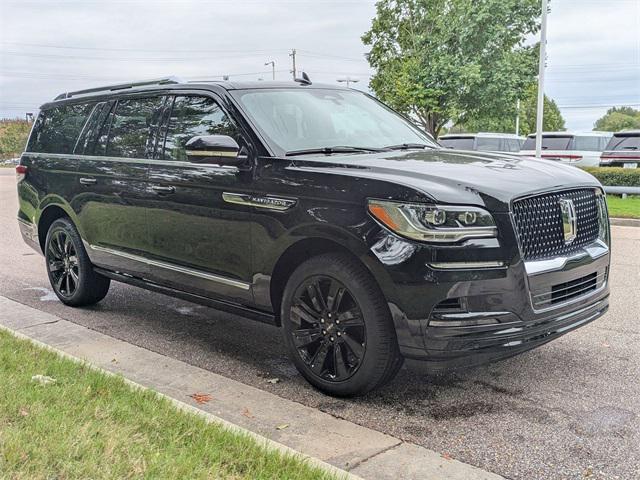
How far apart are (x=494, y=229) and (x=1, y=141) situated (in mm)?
73627

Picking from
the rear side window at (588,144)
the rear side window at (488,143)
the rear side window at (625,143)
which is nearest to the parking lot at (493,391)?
the rear side window at (625,143)

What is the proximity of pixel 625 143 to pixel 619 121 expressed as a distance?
366 feet

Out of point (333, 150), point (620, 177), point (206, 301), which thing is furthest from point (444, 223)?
point (620, 177)

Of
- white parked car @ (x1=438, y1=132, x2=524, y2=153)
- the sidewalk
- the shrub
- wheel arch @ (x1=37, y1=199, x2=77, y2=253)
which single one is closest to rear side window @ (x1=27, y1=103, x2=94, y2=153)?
wheel arch @ (x1=37, y1=199, x2=77, y2=253)

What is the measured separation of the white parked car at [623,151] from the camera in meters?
20.5

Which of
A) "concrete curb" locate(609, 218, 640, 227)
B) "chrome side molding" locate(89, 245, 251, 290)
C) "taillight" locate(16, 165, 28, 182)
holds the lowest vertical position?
"concrete curb" locate(609, 218, 640, 227)

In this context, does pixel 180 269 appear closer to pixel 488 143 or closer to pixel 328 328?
pixel 328 328

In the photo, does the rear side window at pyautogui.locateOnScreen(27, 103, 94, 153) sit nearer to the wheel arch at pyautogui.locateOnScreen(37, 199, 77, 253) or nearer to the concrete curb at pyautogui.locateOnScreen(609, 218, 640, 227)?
the wheel arch at pyautogui.locateOnScreen(37, 199, 77, 253)

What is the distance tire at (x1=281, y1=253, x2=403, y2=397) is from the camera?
3672 mm

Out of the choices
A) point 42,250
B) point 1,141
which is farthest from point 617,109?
point 42,250

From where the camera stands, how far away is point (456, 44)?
2680 cm

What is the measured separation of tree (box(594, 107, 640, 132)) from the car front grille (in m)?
110

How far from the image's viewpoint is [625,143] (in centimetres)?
2127

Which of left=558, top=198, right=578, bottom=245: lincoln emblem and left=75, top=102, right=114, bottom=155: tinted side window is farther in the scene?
left=75, top=102, right=114, bottom=155: tinted side window
